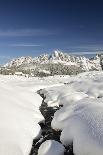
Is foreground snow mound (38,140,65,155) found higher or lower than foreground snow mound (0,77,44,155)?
lower

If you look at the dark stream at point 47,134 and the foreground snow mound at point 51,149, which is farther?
the dark stream at point 47,134

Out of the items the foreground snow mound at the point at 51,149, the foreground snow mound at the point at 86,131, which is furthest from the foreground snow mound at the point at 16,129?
the foreground snow mound at the point at 86,131

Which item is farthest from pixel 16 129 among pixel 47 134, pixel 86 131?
pixel 86 131

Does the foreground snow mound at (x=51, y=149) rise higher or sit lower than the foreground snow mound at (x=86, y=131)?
lower

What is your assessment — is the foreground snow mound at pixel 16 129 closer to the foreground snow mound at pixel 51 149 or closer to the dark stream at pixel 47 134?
the dark stream at pixel 47 134

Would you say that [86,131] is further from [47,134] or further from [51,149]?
[47,134]

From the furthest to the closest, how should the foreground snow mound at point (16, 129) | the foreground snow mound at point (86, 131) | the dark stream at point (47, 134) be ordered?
the dark stream at point (47, 134)
the foreground snow mound at point (16, 129)
the foreground snow mound at point (86, 131)

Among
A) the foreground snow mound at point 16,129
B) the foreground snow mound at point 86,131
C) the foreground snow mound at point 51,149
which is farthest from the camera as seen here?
the foreground snow mound at point 51,149

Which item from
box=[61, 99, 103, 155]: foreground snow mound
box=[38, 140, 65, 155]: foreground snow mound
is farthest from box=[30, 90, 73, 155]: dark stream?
box=[61, 99, 103, 155]: foreground snow mound

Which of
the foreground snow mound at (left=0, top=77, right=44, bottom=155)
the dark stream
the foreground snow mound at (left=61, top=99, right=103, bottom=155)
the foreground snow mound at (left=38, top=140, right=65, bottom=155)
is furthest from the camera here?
the dark stream

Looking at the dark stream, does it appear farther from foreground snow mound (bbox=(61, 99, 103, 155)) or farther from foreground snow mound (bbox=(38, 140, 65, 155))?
foreground snow mound (bbox=(61, 99, 103, 155))

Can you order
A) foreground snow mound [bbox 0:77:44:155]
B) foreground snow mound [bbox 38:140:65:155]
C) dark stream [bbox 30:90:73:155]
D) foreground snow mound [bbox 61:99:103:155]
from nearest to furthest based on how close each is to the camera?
foreground snow mound [bbox 61:99:103:155] → foreground snow mound [bbox 0:77:44:155] → foreground snow mound [bbox 38:140:65:155] → dark stream [bbox 30:90:73:155]

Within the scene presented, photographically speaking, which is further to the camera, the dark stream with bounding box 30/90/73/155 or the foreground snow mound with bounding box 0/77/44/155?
the dark stream with bounding box 30/90/73/155

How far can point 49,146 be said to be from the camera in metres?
13.9
